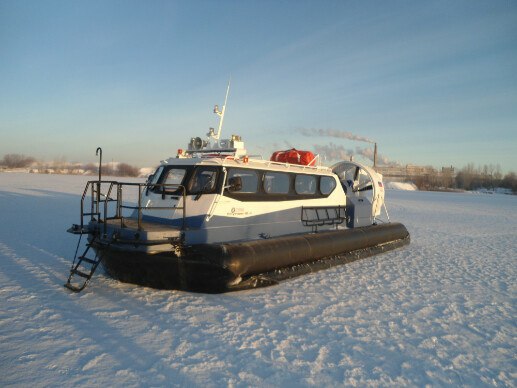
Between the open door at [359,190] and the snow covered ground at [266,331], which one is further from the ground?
the open door at [359,190]

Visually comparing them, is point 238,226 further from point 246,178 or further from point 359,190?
point 359,190

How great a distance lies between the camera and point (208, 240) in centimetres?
548

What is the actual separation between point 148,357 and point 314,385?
59.6 inches

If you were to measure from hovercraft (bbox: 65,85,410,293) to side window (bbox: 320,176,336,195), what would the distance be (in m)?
0.02

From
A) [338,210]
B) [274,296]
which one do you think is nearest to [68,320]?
[274,296]

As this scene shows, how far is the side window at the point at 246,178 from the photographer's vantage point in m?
6.04

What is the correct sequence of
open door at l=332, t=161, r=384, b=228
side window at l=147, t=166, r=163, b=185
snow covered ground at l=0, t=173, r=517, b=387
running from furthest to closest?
open door at l=332, t=161, r=384, b=228 → side window at l=147, t=166, r=163, b=185 → snow covered ground at l=0, t=173, r=517, b=387

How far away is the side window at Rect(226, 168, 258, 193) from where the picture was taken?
19.8ft

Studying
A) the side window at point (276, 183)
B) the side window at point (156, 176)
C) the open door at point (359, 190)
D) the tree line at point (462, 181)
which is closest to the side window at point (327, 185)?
the open door at point (359, 190)

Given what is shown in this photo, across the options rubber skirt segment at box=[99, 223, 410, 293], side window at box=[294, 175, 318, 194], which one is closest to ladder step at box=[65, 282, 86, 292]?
rubber skirt segment at box=[99, 223, 410, 293]

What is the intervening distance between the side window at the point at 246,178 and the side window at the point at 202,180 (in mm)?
301

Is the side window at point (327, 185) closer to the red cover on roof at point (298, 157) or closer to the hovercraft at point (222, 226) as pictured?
the hovercraft at point (222, 226)

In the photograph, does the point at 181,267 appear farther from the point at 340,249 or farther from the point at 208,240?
the point at 340,249

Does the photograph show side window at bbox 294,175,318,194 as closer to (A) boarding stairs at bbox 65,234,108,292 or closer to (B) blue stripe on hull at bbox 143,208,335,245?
(B) blue stripe on hull at bbox 143,208,335,245
